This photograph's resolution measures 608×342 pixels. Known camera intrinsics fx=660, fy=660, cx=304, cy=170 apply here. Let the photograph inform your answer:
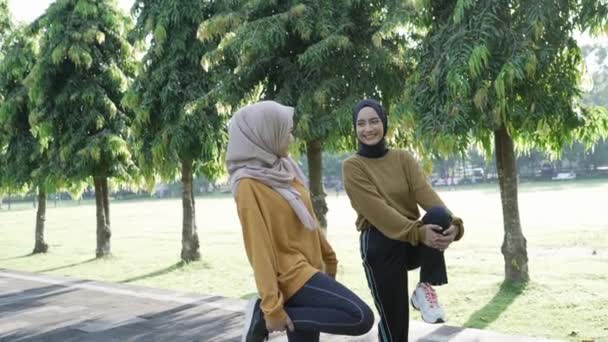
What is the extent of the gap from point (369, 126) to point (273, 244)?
3.55ft

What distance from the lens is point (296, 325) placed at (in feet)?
10.3

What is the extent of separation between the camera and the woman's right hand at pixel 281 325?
3088 mm

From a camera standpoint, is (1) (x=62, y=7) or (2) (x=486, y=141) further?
(1) (x=62, y=7)

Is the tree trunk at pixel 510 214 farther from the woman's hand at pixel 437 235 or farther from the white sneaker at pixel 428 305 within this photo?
the woman's hand at pixel 437 235

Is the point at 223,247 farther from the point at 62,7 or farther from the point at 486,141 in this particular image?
the point at 486,141

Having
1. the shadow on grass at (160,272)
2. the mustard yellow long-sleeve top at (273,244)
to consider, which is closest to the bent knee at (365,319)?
the mustard yellow long-sleeve top at (273,244)

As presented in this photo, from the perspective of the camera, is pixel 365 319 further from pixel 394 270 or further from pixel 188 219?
pixel 188 219

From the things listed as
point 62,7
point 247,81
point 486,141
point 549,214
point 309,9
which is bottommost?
point 549,214

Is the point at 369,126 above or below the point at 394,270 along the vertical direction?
above

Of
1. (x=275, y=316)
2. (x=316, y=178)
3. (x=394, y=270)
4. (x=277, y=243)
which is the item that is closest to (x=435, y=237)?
(x=394, y=270)

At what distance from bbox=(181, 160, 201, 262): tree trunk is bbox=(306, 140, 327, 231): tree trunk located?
3985 millimetres

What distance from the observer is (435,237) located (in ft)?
11.7

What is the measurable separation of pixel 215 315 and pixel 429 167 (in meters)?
3.78

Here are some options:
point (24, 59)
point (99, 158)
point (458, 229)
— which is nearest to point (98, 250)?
point (99, 158)
